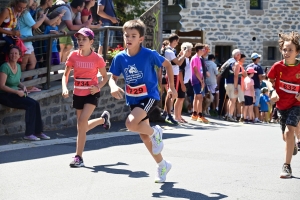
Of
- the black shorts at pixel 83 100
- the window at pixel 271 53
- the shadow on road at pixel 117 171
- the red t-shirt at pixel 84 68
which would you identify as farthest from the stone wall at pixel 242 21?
the shadow on road at pixel 117 171

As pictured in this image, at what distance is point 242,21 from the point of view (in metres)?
33.3

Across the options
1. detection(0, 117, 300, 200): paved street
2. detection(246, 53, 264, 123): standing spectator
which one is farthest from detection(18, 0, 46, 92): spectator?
detection(246, 53, 264, 123): standing spectator

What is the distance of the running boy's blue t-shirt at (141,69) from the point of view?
791 cm

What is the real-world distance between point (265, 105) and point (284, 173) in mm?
13234

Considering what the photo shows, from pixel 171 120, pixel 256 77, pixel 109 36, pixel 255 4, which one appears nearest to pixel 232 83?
pixel 256 77

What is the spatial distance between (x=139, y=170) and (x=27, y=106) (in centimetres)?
315

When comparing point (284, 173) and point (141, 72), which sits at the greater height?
point (141, 72)

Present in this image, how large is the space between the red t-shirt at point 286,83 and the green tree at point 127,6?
16.4 m

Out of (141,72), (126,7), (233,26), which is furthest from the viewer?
(233,26)

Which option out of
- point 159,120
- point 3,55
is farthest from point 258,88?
point 3,55

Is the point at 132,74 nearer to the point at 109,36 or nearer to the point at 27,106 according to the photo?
the point at 27,106

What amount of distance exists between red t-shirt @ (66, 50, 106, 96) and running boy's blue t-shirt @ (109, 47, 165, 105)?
1.34 m

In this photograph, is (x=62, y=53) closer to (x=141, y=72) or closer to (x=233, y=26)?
(x=141, y=72)

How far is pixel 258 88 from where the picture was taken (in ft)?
64.6
